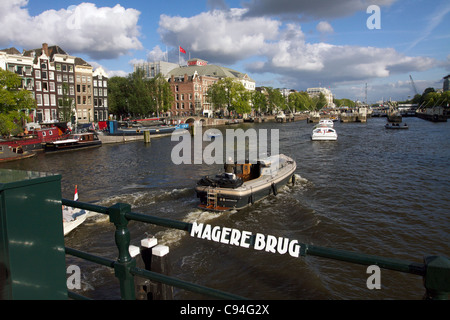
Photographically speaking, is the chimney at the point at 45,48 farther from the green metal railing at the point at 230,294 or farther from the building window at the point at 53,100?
the green metal railing at the point at 230,294

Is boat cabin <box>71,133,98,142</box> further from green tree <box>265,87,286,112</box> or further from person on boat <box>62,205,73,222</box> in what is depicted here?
green tree <box>265,87,286,112</box>

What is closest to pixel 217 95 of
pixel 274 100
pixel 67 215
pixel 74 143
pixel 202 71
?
pixel 202 71

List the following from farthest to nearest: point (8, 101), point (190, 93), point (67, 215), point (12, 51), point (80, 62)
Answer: point (190, 93) < point (80, 62) < point (12, 51) < point (8, 101) < point (67, 215)

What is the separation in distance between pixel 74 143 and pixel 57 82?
23.2 metres

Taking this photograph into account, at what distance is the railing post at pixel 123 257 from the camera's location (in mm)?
2984

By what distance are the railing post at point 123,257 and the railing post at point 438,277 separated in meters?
2.27

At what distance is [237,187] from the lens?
18047mm

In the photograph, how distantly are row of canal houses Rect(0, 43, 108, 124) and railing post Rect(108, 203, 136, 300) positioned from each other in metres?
61.3

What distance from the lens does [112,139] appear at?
189 ft

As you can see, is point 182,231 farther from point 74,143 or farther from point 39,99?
point 39,99

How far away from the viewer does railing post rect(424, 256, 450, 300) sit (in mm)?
2049

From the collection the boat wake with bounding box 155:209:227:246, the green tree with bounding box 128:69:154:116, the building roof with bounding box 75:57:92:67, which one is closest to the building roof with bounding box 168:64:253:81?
the green tree with bounding box 128:69:154:116
